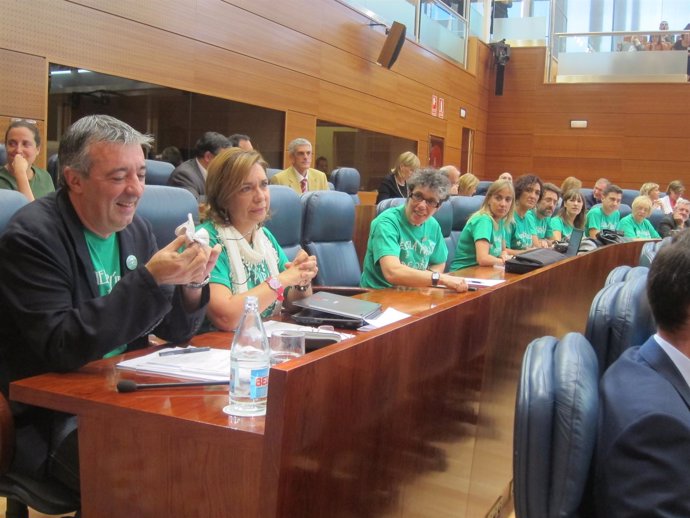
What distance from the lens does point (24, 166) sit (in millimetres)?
3154

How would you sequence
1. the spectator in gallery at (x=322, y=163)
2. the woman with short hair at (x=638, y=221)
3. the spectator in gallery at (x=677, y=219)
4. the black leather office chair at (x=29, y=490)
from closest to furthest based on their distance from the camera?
1. the black leather office chair at (x=29, y=490)
2. the woman with short hair at (x=638, y=221)
3. the spectator in gallery at (x=677, y=219)
4. the spectator in gallery at (x=322, y=163)

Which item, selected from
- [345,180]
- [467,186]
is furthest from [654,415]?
[345,180]

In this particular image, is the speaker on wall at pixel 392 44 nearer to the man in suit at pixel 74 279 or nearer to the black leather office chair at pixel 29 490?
the man in suit at pixel 74 279

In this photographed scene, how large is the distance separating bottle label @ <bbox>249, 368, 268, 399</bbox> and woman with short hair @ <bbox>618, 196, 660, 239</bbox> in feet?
18.5

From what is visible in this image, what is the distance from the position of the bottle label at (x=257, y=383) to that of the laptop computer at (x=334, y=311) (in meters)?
0.65

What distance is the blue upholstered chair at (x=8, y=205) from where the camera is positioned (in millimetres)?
1562

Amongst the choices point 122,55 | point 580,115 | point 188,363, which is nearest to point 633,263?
point 122,55

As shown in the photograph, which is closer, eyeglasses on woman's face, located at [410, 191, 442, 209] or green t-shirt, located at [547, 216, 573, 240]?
eyeglasses on woman's face, located at [410, 191, 442, 209]

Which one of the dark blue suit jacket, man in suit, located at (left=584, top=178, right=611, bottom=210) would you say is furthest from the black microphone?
man in suit, located at (left=584, top=178, right=611, bottom=210)

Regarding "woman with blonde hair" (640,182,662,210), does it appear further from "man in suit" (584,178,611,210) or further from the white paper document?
the white paper document

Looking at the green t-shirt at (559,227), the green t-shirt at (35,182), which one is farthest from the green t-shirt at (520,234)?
the green t-shirt at (35,182)

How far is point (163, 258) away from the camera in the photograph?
4.58 feet

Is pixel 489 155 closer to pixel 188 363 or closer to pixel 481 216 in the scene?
pixel 481 216

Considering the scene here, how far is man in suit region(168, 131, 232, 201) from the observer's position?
3819mm
